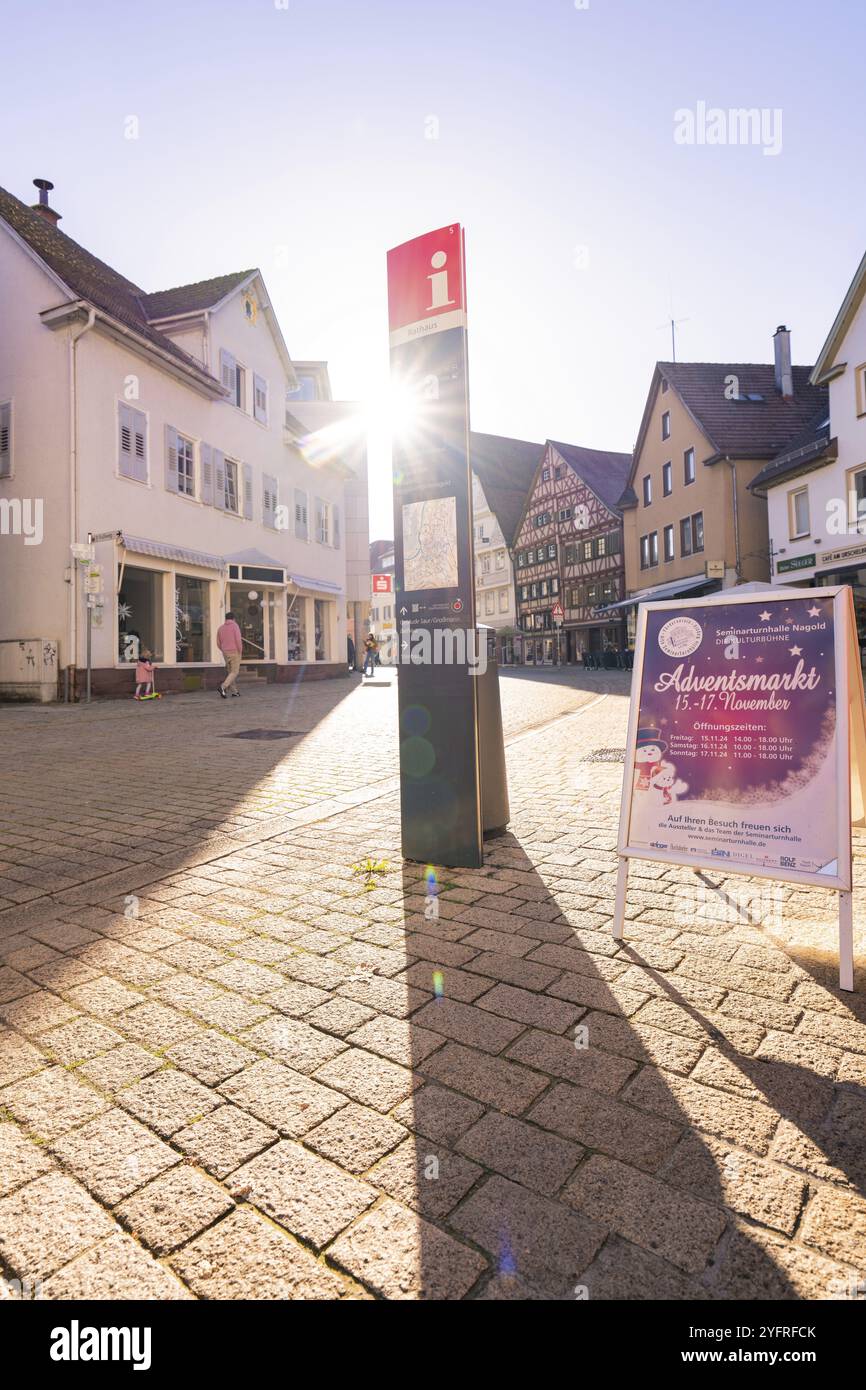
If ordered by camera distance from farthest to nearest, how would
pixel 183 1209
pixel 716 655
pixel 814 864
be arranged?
pixel 716 655 < pixel 814 864 < pixel 183 1209

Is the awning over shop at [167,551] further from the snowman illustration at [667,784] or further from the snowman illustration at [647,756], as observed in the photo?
the snowman illustration at [667,784]

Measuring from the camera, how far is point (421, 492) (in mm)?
3969

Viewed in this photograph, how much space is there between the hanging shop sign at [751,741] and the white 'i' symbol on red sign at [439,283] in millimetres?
2063

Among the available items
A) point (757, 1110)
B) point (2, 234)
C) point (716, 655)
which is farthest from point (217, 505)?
point (757, 1110)

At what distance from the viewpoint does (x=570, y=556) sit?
45.9m

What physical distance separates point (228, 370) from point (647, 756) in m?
21.6

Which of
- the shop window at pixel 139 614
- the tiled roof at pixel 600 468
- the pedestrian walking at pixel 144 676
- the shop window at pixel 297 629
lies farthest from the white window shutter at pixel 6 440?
the tiled roof at pixel 600 468

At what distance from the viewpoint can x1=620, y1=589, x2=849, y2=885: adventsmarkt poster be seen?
268 cm

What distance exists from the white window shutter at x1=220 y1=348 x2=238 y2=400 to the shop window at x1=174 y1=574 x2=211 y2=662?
19.3ft

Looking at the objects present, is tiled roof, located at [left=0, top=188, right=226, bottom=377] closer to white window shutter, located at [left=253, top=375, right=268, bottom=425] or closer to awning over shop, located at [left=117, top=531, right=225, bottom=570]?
white window shutter, located at [left=253, top=375, right=268, bottom=425]

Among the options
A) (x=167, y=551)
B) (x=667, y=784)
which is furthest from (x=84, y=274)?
(x=667, y=784)

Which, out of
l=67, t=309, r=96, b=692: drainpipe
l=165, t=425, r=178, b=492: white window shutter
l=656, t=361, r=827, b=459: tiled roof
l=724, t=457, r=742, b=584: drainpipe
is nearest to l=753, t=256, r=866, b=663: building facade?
l=724, t=457, r=742, b=584: drainpipe
